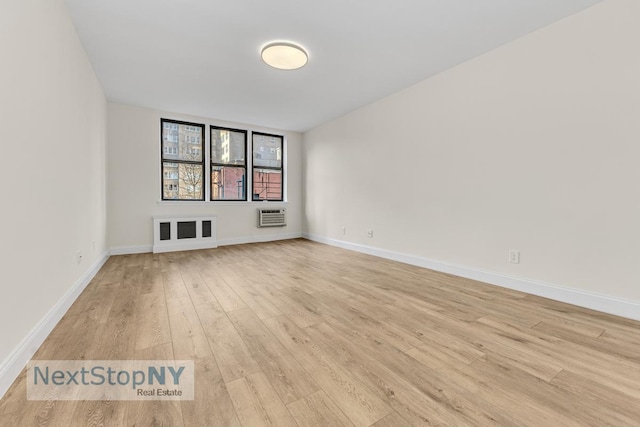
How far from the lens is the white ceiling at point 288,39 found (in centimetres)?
213

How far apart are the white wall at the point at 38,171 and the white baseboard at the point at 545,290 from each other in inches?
141

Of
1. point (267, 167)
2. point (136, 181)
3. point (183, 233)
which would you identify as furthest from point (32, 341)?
point (267, 167)

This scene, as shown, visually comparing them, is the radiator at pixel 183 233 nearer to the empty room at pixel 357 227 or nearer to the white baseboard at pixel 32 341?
the empty room at pixel 357 227

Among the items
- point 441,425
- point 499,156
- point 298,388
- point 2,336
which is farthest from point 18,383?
point 499,156

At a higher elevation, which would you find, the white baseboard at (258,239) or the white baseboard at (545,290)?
the white baseboard at (258,239)

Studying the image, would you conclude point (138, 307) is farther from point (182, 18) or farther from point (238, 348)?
point (182, 18)

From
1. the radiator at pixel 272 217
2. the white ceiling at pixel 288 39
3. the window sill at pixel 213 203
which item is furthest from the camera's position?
the radiator at pixel 272 217

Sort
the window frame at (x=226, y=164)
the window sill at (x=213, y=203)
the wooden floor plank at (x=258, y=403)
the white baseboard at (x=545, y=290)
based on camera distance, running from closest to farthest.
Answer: the wooden floor plank at (x=258, y=403) → the white baseboard at (x=545, y=290) → the window sill at (x=213, y=203) → the window frame at (x=226, y=164)

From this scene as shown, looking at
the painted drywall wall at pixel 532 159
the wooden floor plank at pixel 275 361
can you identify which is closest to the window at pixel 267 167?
the painted drywall wall at pixel 532 159

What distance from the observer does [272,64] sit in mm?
2789

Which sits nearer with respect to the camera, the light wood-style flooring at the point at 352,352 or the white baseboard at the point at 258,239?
the light wood-style flooring at the point at 352,352

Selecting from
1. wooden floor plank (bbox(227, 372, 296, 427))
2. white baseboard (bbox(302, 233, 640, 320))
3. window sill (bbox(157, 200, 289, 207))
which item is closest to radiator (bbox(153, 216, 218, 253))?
window sill (bbox(157, 200, 289, 207))

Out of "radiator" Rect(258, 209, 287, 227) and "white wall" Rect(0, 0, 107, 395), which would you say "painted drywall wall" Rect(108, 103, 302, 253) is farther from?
"white wall" Rect(0, 0, 107, 395)

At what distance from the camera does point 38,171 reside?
5.16 ft
